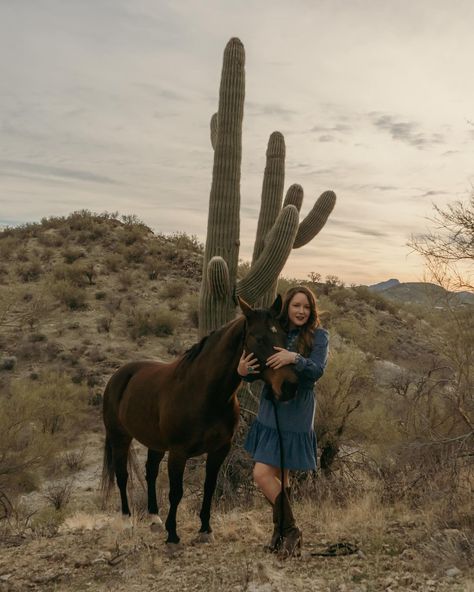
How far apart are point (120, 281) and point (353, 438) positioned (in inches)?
572

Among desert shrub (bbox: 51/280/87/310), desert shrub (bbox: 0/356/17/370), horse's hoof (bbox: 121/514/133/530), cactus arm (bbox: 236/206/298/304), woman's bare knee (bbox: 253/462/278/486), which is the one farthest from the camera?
desert shrub (bbox: 51/280/87/310)

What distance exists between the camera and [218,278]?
754 cm

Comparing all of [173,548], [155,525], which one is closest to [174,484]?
[173,548]

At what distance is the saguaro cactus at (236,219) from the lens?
7672 mm

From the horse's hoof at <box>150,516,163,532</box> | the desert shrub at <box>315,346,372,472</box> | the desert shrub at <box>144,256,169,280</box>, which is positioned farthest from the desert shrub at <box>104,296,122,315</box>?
the horse's hoof at <box>150,516,163,532</box>

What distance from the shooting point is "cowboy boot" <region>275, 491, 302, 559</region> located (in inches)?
163

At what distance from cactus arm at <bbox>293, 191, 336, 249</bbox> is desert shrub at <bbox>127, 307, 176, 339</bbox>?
35.5ft

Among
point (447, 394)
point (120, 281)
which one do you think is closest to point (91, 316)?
point (120, 281)

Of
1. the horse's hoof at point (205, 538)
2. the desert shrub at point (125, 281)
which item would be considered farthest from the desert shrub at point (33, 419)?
the desert shrub at point (125, 281)

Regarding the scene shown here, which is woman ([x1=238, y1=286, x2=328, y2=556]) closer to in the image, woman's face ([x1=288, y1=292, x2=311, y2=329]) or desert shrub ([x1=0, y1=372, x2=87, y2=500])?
woman's face ([x1=288, y1=292, x2=311, y2=329])

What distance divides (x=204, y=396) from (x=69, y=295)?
1763 cm

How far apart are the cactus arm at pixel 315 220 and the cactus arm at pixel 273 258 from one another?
4.55 ft

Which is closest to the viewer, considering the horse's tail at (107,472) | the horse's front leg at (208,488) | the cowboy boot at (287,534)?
the cowboy boot at (287,534)

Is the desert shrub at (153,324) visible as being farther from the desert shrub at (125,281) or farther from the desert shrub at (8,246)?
the desert shrub at (8,246)
